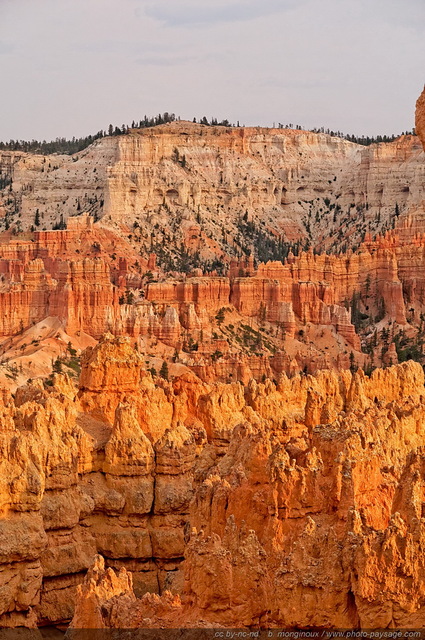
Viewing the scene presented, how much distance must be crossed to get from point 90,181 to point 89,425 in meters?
126

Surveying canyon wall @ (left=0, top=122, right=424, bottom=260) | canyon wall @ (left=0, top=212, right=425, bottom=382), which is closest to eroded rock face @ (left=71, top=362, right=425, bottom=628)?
canyon wall @ (left=0, top=212, right=425, bottom=382)

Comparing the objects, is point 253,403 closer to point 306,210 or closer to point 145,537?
point 145,537

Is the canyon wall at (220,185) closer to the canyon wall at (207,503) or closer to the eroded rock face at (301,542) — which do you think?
the canyon wall at (207,503)

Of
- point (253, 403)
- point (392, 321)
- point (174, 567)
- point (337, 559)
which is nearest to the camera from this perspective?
point (337, 559)

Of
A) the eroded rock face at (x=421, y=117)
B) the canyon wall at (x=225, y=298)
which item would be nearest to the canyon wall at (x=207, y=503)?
Answer: the eroded rock face at (x=421, y=117)

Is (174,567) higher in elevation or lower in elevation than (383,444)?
lower

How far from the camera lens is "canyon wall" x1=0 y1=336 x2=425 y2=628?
63.1 ft

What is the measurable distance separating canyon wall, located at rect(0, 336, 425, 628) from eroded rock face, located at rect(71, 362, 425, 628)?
0.09 feet

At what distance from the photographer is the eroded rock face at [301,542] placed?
18750 mm

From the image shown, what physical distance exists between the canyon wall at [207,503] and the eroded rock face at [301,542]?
27 mm

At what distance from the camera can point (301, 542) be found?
20141 mm

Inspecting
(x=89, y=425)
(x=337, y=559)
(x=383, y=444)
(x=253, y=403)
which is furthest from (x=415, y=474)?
(x=253, y=403)

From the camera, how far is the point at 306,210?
173m

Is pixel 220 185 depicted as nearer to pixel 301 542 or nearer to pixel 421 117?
pixel 421 117
